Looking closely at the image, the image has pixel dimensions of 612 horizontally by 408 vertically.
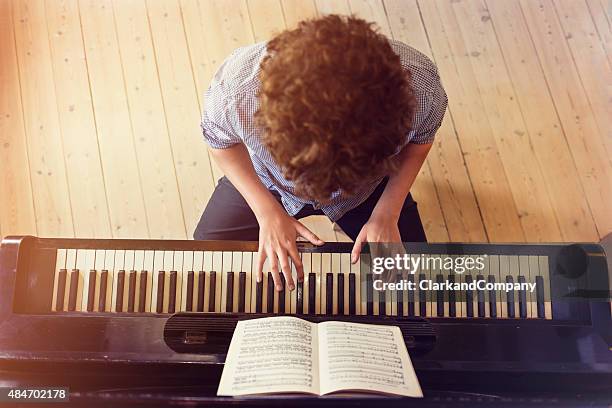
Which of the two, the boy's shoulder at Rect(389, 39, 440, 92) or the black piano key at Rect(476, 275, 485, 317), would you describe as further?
the black piano key at Rect(476, 275, 485, 317)

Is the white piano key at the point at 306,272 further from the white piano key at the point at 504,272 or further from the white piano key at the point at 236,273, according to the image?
the white piano key at the point at 504,272

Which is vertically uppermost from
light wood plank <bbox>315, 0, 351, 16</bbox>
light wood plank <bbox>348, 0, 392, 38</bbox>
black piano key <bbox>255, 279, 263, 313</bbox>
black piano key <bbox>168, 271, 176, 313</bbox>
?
light wood plank <bbox>315, 0, 351, 16</bbox>

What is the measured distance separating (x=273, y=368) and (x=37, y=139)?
53.7 inches

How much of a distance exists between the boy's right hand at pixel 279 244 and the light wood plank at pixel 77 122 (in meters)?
0.83

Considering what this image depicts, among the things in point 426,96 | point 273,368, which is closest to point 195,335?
point 273,368

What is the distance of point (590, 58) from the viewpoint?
1795 mm

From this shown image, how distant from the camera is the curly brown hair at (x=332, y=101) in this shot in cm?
72

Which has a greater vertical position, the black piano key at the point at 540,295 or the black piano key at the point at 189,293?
the black piano key at the point at 189,293

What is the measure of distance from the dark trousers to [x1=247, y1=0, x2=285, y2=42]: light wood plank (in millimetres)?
754

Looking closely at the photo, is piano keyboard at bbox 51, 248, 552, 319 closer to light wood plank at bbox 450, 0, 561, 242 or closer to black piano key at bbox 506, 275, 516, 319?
black piano key at bbox 506, 275, 516, 319

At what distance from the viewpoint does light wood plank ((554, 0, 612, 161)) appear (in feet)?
5.76

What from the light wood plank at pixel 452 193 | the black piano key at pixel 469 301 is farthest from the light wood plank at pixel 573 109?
the black piano key at pixel 469 301

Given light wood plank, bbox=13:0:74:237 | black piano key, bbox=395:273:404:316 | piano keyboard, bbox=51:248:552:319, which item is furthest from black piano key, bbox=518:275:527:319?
light wood plank, bbox=13:0:74:237

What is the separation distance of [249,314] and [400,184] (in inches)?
17.1
